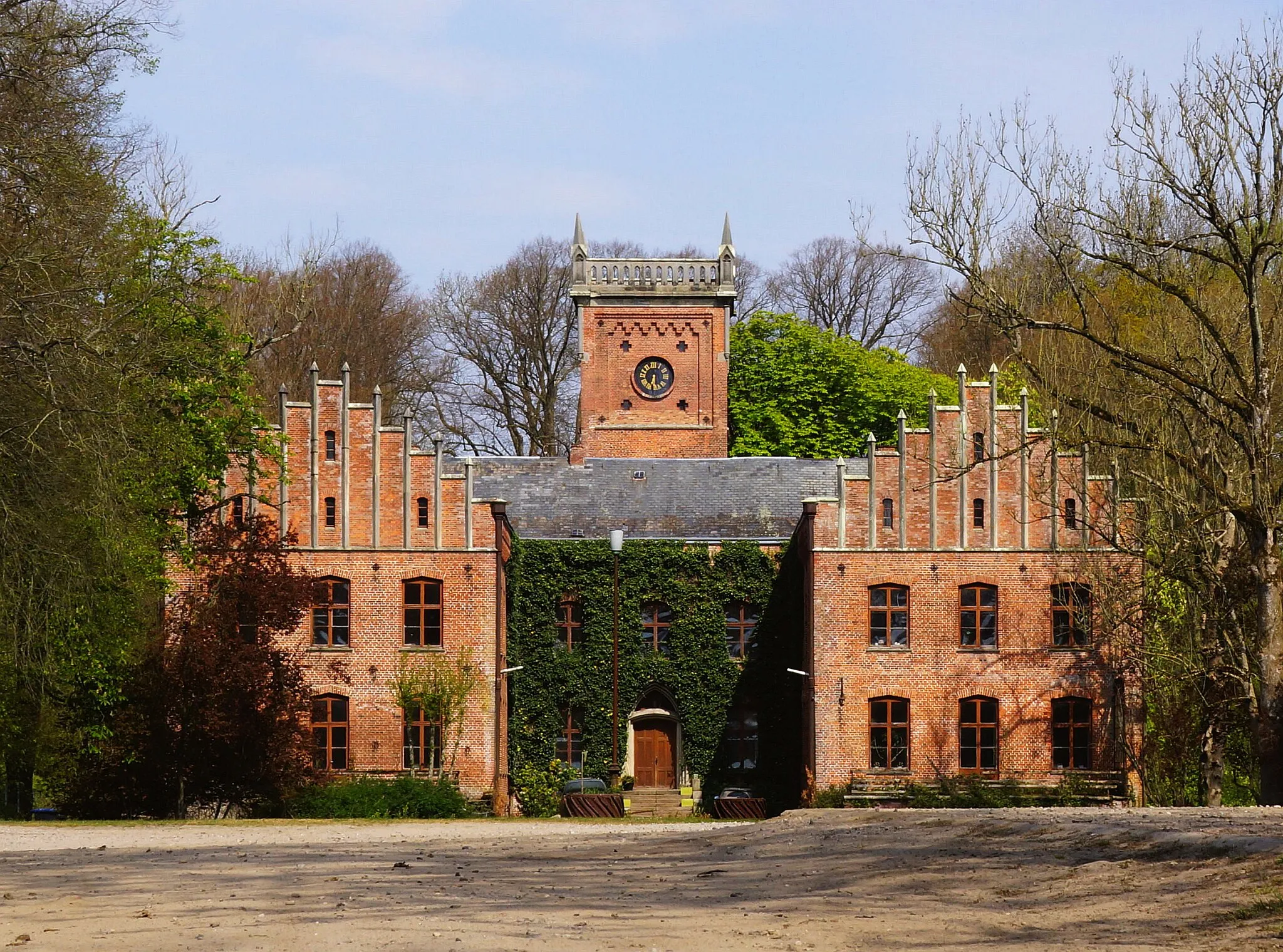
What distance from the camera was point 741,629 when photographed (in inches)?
1496

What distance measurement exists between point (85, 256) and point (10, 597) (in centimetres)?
500

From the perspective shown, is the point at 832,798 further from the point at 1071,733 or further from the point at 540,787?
the point at 540,787

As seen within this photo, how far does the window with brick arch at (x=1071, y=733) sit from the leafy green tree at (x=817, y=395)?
52.7 ft

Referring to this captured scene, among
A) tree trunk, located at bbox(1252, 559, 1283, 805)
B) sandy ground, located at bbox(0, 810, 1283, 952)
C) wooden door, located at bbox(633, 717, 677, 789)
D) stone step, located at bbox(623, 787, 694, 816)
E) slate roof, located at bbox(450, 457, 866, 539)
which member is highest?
slate roof, located at bbox(450, 457, 866, 539)

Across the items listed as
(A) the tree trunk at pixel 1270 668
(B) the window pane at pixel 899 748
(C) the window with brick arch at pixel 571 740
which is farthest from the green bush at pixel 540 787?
(A) the tree trunk at pixel 1270 668

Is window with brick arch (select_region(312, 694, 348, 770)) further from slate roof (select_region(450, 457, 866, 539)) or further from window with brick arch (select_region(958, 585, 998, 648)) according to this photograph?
window with brick arch (select_region(958, 585, 998, 648))

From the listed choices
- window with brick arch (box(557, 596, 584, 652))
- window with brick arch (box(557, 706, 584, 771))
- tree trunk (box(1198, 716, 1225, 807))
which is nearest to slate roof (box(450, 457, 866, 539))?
window with brick arch (box(557, 596, 584, 652))

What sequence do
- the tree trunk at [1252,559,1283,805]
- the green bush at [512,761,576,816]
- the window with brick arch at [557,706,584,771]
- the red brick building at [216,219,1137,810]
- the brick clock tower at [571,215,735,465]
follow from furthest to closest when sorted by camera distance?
the brick clock tower at [571,215,735,465], the window with brick arch at [557,706,584,771], the green bush at [512,761,576,816], the red brick building at [216,219,1137,810], the tree trunk at [1252,559,1283,805]

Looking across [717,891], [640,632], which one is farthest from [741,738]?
[717,891]

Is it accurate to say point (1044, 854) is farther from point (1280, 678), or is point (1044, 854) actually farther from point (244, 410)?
point (244, 410)

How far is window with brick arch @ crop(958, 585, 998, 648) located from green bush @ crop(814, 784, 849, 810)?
4.11m

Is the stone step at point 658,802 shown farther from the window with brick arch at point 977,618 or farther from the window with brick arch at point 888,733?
the window with brick arch at point 977,618

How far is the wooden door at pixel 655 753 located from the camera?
38.1 metres

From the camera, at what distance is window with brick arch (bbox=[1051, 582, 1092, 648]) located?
34781 mm
